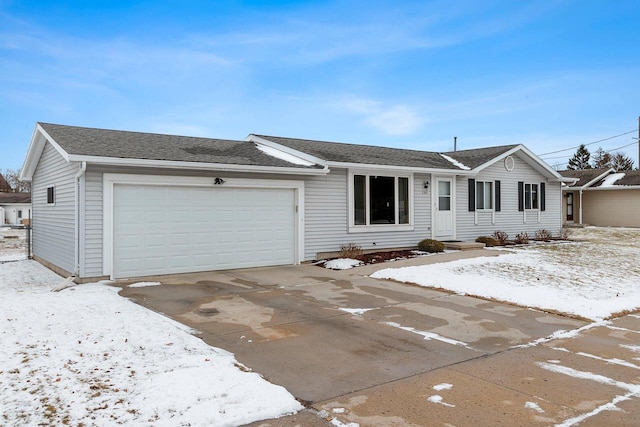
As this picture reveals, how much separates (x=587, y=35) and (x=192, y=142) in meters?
15.5

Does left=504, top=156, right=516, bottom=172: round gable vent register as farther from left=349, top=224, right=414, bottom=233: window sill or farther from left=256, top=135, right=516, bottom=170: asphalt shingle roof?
left=349, top=224, right=414, bottom=233: window sill

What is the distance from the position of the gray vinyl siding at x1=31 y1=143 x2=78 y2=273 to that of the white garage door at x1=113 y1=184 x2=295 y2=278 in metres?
1.28

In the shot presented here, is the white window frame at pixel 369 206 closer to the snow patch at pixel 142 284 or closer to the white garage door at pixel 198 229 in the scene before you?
the white garage door at pixel 198 229

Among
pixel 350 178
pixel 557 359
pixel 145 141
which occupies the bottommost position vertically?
pixel 557 359

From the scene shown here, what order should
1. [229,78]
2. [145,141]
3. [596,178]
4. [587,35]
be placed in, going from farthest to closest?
[596,178]
[229,78]
[587,35]
[145,141]

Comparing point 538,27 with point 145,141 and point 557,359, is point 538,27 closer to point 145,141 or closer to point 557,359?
point 145,141

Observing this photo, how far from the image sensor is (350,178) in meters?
13.8

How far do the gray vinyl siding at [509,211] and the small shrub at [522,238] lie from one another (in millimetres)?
286

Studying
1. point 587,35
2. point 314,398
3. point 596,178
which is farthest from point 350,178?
point 596,178

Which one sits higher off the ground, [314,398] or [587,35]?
[587,35]

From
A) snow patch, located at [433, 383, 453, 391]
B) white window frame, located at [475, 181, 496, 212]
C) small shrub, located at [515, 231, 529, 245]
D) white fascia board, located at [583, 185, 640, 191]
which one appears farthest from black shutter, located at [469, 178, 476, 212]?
white fascia board, located at [583, 185, 640, 191]

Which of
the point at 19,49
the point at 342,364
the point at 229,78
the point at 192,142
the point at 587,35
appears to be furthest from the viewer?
the point at 229,78

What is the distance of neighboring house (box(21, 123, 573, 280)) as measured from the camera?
393 inches

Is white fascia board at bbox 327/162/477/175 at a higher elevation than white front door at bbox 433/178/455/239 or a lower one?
higher
